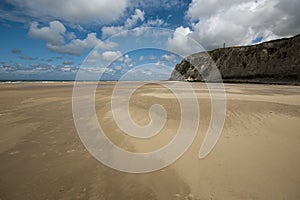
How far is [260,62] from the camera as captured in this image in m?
40.3

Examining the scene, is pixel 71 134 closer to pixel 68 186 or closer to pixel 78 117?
pixel 78 117

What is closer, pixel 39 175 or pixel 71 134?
pixel 39 175

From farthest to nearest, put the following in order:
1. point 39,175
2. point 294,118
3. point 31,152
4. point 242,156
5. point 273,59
Answer: point 273,59, point 294,118, point 31,152, point 242,156, point 39,175

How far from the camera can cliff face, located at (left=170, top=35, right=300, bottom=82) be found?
3400cm

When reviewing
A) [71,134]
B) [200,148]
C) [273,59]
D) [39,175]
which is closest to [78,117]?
[71,134]

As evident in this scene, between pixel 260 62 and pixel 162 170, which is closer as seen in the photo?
pixel 162 170

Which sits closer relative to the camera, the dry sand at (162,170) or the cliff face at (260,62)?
the dry sand at (162,170)

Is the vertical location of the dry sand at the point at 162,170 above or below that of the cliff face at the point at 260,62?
below

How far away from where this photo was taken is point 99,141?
4344mm

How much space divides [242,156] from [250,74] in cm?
4572

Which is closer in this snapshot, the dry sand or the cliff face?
the dry sand

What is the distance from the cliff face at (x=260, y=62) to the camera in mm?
34000

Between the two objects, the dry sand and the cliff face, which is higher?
the cliff face

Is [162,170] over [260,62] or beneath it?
beneath
